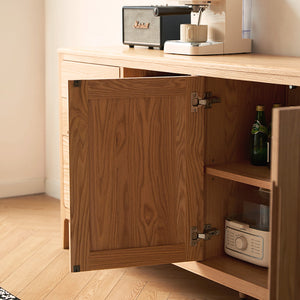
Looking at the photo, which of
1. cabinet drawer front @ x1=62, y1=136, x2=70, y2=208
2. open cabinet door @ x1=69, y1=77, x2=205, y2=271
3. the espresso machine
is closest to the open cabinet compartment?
open cabinet door @ x1=69, y1=77, x2=205, y2=271

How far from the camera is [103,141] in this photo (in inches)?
75.4

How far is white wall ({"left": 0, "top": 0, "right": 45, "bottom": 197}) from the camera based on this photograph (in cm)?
339

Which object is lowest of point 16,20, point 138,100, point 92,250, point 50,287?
point 50,287

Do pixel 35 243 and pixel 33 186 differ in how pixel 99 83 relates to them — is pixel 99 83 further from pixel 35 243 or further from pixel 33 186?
pixel 33 186

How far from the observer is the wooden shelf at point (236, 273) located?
1.94m

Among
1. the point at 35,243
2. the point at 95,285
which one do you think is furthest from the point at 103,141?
the point at 35,243

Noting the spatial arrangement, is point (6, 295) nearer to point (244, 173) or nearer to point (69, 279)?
point (69, 279)

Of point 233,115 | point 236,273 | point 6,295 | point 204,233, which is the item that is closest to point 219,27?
point 233,115

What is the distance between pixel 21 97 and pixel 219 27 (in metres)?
1.56

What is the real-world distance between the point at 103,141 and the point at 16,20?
1.72m

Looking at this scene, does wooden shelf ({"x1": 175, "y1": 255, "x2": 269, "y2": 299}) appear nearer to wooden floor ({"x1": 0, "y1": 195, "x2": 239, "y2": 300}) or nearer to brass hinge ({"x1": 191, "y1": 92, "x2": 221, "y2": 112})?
wooden floor ({"x1": 0, "y1": 195, "x2": 239, "y2": 300})

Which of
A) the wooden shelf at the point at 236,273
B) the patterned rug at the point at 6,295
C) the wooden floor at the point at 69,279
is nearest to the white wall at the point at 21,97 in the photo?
the wooden floor at the point at 69,279

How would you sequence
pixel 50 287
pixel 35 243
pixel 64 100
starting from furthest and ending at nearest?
pixel 35 243
pixel 64 100
pixel 50 287

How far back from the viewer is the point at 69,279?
93.0 inches
